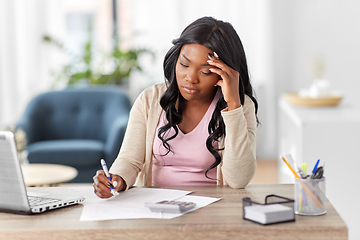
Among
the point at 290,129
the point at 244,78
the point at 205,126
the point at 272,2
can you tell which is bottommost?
the point at 290,129

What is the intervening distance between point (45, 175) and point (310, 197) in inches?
76.2

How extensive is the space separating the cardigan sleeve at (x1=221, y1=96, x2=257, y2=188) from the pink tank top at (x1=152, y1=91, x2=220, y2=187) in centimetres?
14

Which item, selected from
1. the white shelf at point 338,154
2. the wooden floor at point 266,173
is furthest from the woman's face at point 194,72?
the wooden floor at point 266,173

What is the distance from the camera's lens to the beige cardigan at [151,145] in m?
1.34

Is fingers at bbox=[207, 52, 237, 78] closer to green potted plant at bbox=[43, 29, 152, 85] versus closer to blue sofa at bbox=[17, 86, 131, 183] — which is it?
blue sofa at bbox=[17, 86, 131, 183]

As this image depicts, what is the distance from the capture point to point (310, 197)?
41.1 inches

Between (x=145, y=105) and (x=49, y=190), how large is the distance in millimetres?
418

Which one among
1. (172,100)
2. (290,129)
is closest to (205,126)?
(172,100)

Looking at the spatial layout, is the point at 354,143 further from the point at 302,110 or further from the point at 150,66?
the point at 150,66

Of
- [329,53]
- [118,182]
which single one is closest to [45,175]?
[118,182]

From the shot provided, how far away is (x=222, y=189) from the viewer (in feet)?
4.29

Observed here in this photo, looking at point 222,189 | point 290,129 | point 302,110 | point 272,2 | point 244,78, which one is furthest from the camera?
point 272,2

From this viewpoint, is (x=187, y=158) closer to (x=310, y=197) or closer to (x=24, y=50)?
(x=310, y=197)

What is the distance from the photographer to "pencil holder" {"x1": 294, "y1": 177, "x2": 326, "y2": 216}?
1.04 meters
